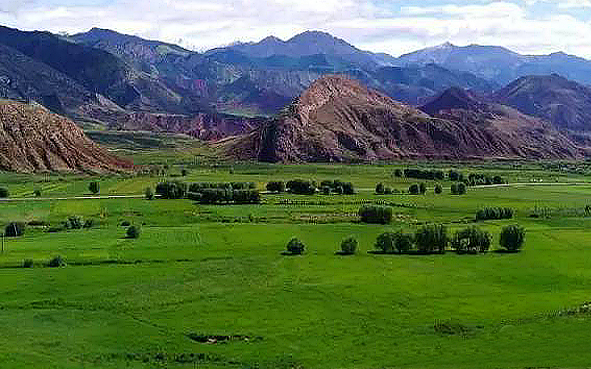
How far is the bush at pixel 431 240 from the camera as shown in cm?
11275

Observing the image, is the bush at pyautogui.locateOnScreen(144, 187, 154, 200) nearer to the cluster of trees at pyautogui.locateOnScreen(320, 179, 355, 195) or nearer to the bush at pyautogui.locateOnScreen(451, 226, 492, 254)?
the cluster of trees at pyautogui.locateOnScreen(320, 179, 355, 195)

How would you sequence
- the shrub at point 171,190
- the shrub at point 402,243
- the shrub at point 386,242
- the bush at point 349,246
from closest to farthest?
the bush at point 349,246 → the shrub at point 386,242 → the shrub at point 402,243 → the shrub at point 171,190

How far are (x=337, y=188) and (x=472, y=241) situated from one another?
71.1 m

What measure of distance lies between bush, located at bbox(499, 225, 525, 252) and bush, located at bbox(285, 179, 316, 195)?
6894 cm

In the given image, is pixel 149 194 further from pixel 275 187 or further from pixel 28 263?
pixel 28 263

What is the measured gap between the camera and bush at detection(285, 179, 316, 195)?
179m

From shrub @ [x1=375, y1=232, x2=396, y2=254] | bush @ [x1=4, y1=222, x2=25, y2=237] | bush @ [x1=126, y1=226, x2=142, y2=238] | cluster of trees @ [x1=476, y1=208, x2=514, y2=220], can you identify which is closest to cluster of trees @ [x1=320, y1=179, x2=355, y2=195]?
cluster of trees @ [x1=476, y1=208, x2=514, y2=220]

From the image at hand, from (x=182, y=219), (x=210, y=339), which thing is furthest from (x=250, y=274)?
(x=182, y=219)

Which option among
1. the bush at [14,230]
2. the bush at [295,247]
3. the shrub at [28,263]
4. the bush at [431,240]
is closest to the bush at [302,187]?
the bush at [431,240]

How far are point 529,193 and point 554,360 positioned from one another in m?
124

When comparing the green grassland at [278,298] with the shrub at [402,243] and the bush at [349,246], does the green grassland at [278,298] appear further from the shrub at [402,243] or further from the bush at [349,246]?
the shrub at [402,243]

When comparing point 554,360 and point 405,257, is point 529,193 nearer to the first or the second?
point 405,257

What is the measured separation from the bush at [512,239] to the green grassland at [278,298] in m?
1.67

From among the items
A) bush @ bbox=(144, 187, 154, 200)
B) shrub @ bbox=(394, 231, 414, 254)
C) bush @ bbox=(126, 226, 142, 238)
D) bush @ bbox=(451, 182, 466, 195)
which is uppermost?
bush @ bbox=(144, 187, 154, 200)
